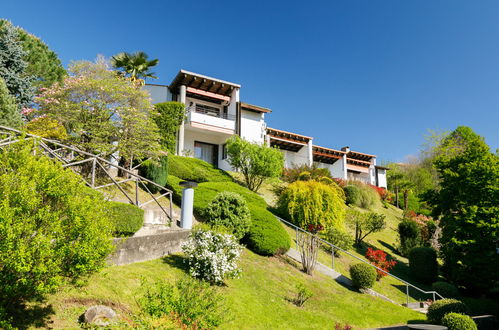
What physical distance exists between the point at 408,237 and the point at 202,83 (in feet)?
66.3

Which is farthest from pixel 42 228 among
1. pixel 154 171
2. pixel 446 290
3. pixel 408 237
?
pixel 408 237

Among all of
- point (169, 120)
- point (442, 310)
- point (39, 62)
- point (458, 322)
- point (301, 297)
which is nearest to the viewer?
point (458, 322)

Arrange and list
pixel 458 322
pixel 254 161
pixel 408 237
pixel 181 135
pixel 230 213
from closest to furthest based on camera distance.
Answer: pixel 458 322 → pixel 230 213 → pixel 408 237 → pixel 254 161 → pixel 181 135

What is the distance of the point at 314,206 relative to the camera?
641 inches

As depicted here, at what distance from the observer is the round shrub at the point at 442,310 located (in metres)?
10.1

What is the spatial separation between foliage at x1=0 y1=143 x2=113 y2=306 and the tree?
16659mm

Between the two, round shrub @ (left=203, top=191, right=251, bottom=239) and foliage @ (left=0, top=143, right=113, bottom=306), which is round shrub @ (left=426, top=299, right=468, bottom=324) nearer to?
round shrub @ (left=203, top=191, right=251, bottom=239)

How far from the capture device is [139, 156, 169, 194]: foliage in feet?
51.2

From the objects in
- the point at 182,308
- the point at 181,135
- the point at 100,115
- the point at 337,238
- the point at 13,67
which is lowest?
the point at 182,308

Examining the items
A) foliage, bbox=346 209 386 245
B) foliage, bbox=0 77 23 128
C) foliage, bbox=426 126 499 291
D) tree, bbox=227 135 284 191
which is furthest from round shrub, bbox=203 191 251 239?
foliage, bbox=426 126 499 291

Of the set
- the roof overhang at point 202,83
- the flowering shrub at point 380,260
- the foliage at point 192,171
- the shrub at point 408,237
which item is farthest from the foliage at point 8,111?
the shrub at point 408,237

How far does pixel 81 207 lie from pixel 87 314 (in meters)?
1.93

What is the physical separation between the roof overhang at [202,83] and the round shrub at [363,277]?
65.2 ft

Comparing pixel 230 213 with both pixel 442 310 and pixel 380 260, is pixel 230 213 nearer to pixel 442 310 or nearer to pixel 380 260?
pixel 442 310
